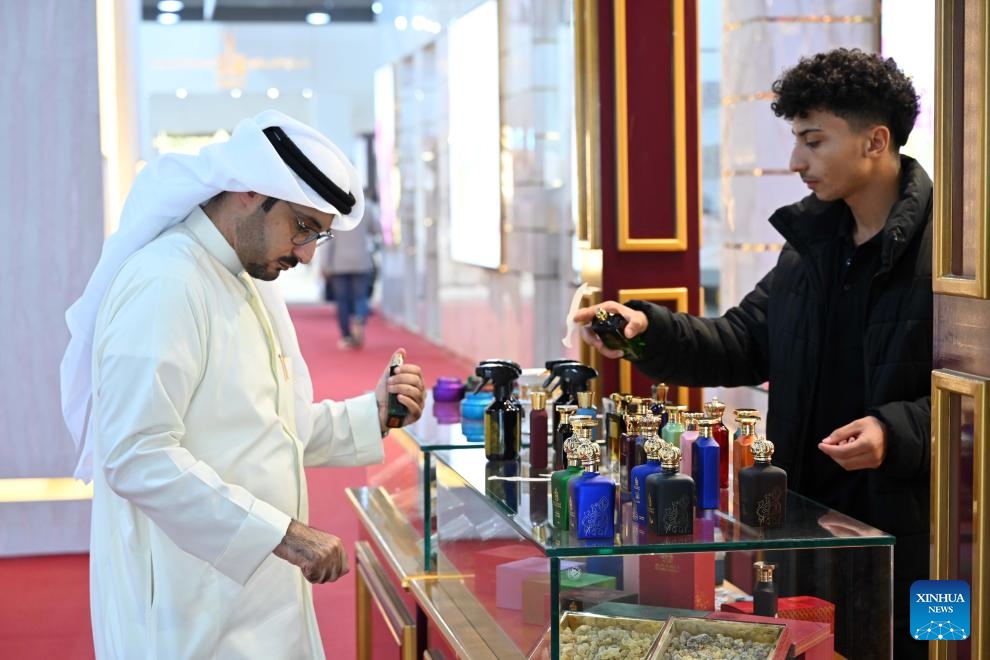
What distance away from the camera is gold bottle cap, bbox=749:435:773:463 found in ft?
6.81

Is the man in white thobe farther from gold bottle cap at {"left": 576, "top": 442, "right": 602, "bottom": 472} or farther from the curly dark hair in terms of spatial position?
the curly dark hair

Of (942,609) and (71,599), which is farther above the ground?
(942,609)

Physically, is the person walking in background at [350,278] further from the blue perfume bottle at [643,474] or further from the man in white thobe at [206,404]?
the blue perfume bottle at [643,474]

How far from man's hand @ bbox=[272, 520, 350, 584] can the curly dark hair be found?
137 cm

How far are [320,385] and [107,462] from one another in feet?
28.2

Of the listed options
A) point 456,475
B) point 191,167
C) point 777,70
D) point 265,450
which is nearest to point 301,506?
point 265,450

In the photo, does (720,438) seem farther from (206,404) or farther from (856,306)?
(206,404)

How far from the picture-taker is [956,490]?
1903 millimetres

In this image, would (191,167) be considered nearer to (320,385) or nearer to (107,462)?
(107,462)

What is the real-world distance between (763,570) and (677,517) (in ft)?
0.74

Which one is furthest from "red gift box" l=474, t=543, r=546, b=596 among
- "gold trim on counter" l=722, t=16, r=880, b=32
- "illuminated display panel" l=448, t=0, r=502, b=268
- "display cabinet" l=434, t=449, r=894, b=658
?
"illuminated display panel" l=448, t=0, r=502, b=268

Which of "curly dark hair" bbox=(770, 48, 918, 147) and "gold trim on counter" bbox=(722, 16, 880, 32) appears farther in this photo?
"gold trim on counter" bbox=(722, 16, 880, 32)

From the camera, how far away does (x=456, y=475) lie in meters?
2.63

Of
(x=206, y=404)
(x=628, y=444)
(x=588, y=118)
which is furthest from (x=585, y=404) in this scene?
(x=588, y=118)
